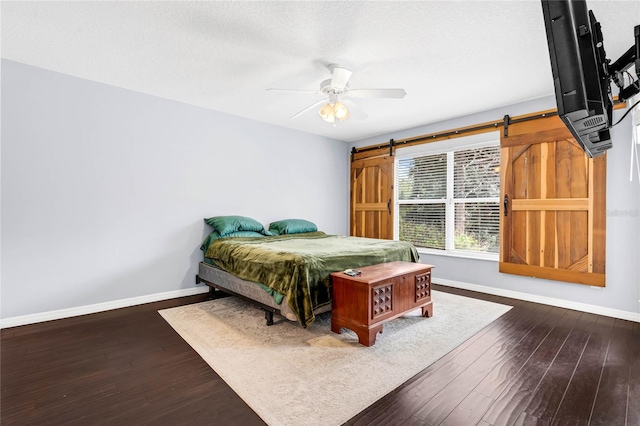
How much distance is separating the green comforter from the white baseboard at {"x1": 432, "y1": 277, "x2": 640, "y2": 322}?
1.29m

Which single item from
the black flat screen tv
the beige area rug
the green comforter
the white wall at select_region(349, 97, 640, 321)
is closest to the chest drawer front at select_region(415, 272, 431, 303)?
the beige area rug

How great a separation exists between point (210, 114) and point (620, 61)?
4104 millimetres

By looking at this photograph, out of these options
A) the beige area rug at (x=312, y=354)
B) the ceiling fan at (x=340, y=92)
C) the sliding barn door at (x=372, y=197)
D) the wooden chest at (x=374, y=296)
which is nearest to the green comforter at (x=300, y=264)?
the wooden chest at (x=374, y=296)

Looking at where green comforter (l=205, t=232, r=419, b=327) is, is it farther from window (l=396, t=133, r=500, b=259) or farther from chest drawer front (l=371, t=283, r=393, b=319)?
window (l=396, t=133, r=500, b=259)

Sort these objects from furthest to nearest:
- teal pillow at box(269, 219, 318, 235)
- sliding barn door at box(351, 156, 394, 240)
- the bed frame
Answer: sliding barn door at box(351, 156, 394, 240) → teal pillow at box(269, 219, 318, 235) → the bed frame

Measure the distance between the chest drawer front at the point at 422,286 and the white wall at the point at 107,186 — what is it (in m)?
2.64

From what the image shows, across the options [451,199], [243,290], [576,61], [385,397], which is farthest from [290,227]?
[576,61]

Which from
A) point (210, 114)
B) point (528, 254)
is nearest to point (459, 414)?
point (528, 254)

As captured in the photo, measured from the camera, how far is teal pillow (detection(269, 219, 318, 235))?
A: 471cm

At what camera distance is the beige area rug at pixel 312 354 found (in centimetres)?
179

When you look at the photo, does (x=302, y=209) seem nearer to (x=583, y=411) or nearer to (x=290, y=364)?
(x=290, y=364)

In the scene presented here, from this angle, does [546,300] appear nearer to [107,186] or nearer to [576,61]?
[576,61]

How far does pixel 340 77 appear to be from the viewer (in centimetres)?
282

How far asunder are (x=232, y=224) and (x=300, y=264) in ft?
5.93
